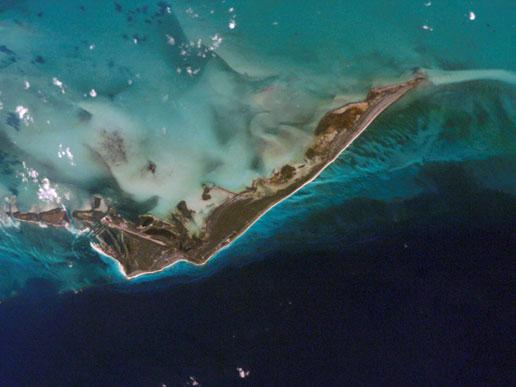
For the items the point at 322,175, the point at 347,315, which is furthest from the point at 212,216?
the point at 347,315

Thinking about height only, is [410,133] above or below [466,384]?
above

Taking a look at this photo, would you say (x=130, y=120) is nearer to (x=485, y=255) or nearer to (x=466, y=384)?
(x=485, y=255)

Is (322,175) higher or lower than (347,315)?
higher

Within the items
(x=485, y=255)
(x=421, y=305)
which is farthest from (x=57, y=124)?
(x=485, y=255)

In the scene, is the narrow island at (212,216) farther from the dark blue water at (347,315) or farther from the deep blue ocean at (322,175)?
the dark blue water at (347,315)

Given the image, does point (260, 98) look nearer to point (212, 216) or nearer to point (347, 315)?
point (212, 216)

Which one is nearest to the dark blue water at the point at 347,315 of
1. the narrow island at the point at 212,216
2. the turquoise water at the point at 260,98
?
the turquoise water at the point at 260,98
